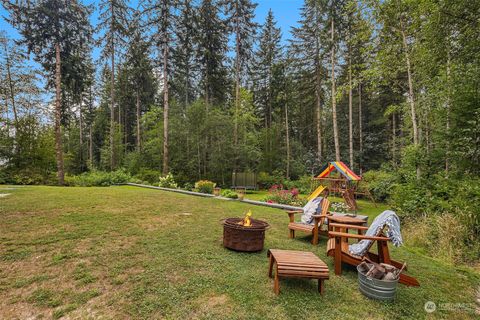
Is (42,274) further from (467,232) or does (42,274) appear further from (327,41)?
(327,41)

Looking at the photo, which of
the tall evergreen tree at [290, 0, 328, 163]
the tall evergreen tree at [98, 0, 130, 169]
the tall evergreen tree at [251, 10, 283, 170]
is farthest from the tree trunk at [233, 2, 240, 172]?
the tall evergreen tree at [98, 0, 130, 169]

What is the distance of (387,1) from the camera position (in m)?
7.52

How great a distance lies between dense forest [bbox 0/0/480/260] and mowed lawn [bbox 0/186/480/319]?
7.45ft

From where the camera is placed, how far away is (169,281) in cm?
267

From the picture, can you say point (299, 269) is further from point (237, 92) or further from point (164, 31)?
point (164, 31)

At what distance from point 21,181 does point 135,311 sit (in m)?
13.8

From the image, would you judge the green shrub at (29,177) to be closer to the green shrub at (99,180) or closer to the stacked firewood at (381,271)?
the green shrub at (99,180)

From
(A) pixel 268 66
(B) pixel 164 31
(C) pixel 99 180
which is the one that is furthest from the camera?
(A) pixel 268 66

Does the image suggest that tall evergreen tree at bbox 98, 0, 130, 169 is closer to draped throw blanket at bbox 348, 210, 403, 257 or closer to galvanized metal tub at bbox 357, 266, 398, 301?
draped throw blanket at bbox 348, 210, 403, 257

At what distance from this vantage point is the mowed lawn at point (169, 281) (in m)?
2.20

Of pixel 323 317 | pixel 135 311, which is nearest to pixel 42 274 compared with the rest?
pixel 135 311

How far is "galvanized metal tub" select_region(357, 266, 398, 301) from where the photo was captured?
2441mm

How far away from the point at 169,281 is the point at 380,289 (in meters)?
2.30

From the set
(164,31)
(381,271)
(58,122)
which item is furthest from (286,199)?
(164,31)
